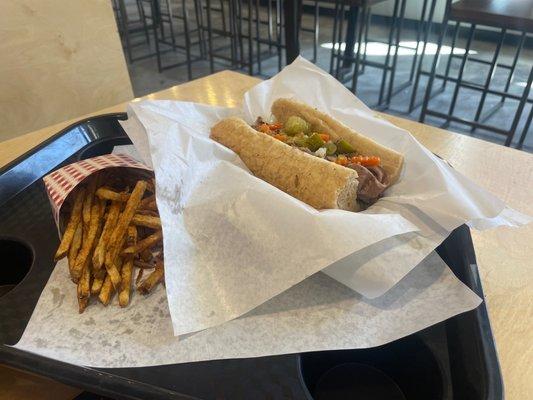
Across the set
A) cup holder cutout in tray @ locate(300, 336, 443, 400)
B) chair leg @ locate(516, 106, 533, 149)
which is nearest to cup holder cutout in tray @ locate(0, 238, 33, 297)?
cup holder cutout in tray @ locate(300, 336, 443, 400)

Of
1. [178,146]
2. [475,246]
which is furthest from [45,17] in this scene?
[475,246]

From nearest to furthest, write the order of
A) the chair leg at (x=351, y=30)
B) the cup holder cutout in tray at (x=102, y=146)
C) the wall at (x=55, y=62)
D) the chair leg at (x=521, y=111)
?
the cup holder cutout in tray at (x=102, y=146) < the wall at (x=55, y=62) < the chair leg at (x=521, y=111) < the chair leg at (x=351, y=30)

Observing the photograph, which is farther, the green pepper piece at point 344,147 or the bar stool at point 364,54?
the bar stool at point 364,54

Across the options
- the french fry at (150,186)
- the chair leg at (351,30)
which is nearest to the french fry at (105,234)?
the french fry at (150,186)

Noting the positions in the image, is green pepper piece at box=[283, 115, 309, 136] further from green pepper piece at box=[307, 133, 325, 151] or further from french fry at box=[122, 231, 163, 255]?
french fry at box=[122, 231, 163, 255]

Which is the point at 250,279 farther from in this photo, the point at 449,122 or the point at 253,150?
the point at 449,122

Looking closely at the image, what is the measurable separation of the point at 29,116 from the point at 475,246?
2.58 m

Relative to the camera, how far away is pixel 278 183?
51.8 inches

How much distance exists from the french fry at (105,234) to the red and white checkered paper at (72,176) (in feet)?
0.39

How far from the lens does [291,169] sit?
1298mm

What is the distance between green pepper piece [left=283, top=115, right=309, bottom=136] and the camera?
1.52 m

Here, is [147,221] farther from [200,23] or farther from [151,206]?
[200,23]

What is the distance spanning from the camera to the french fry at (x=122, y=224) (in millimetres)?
1025

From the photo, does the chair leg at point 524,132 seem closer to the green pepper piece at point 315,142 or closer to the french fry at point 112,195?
the green pepper piece at point 315,142
